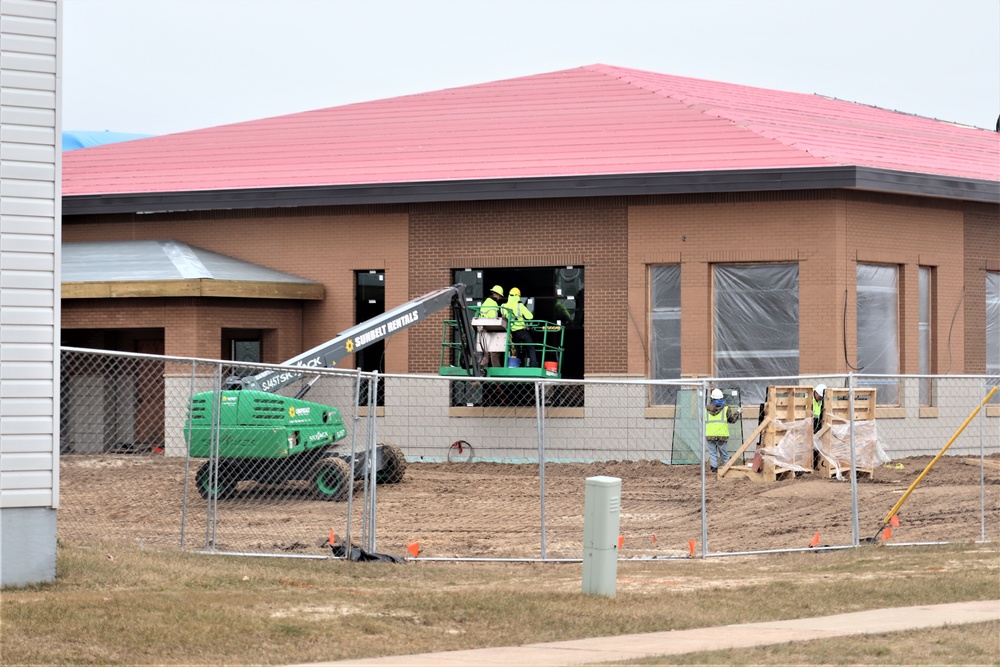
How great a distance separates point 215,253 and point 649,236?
10.1 m

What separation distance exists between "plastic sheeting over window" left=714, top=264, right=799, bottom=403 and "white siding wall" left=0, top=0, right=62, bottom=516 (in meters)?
18.5

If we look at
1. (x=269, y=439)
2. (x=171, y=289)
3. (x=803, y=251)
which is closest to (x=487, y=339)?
(x=803, y=251)

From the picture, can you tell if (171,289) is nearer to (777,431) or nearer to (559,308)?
(559,308)

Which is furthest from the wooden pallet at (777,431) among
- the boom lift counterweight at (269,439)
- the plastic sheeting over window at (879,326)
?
the boom lift counterweight at (269,439)

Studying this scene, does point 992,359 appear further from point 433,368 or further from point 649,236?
point 433,368

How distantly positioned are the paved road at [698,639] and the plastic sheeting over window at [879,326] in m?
16.8

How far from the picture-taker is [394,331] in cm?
2598

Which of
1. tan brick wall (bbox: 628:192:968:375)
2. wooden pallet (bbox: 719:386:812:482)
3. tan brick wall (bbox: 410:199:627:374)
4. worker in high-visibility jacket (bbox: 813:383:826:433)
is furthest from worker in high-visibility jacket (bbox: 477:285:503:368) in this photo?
worker in high-visibility jacket (bbox: 813:383:826:433)

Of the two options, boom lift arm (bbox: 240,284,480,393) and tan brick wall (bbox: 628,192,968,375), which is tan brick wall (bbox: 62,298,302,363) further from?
tan brick wall (bbox: 628,192,968,375)

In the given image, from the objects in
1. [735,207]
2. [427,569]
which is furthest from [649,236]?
[427,569]

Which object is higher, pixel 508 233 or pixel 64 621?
pixel 508 233

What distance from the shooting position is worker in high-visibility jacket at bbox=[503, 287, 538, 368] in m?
27.2

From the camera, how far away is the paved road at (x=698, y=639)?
30.6 feet

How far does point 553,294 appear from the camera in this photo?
95.5 feet
